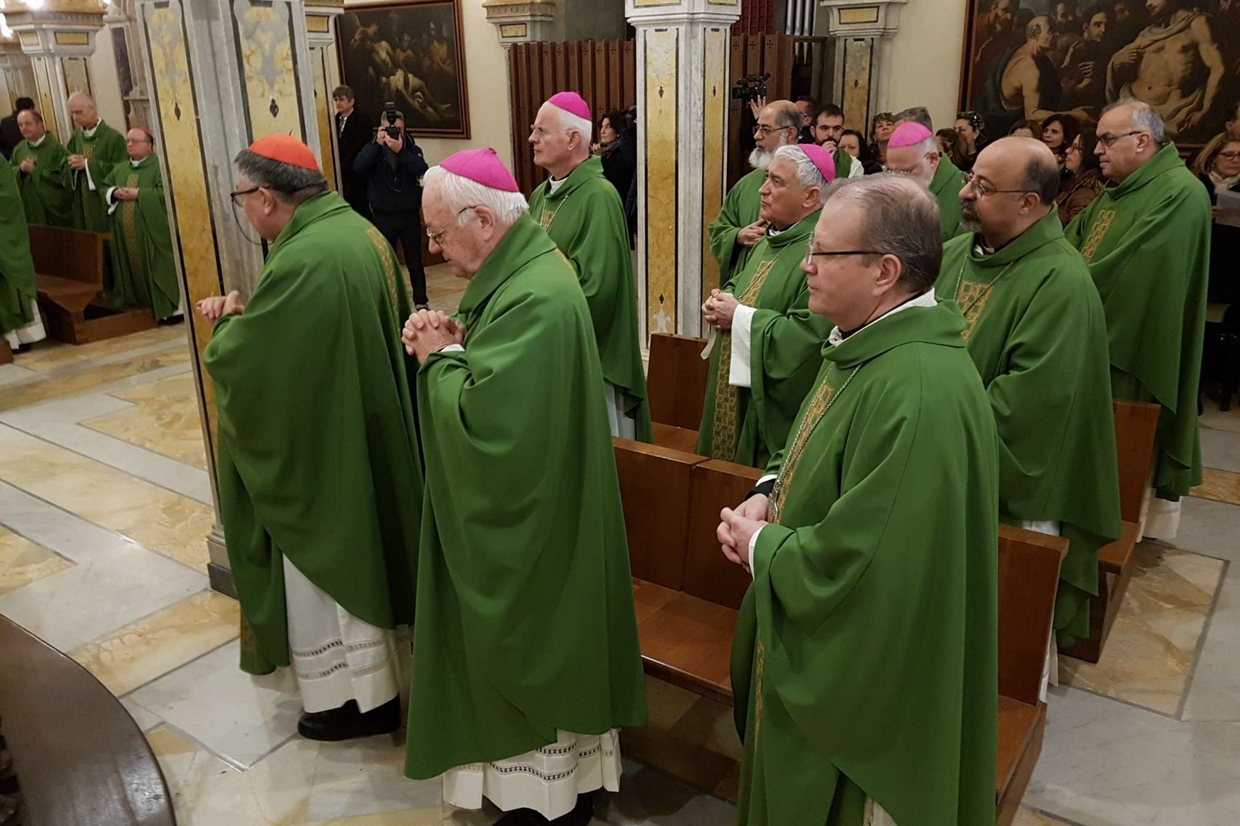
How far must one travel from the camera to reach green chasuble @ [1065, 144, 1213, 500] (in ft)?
14.1

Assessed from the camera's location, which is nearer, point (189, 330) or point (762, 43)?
point (189, 330)

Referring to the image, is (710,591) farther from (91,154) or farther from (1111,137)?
(91,154)

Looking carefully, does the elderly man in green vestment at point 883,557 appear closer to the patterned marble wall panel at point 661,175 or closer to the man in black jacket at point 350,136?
the patterned marble wall panel at point 661,175

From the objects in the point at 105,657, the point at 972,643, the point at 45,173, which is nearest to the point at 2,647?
the point at 105,657

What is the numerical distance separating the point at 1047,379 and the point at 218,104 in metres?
3.00

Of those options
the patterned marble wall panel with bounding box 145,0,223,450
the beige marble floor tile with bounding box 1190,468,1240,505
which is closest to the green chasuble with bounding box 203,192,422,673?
the patterned marble wall panel with bounding box 145,0,223,450

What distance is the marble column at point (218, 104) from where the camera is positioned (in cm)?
362

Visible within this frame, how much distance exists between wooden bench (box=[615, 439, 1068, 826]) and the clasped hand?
113cm

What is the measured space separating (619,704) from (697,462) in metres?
0.92

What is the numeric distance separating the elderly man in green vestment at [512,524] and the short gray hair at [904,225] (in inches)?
31.5

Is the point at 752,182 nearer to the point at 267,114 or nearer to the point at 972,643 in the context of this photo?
the point at 267,114

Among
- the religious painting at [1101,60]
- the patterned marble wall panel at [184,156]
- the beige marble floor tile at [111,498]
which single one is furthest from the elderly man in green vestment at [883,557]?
the religious painting at [1101,60]

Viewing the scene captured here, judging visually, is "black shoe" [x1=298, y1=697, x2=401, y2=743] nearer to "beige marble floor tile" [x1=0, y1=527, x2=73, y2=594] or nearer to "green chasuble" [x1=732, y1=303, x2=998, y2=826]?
"green chasuble" [x1=732, y1=303, x2=998, y2=826]

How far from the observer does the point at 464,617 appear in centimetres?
254
